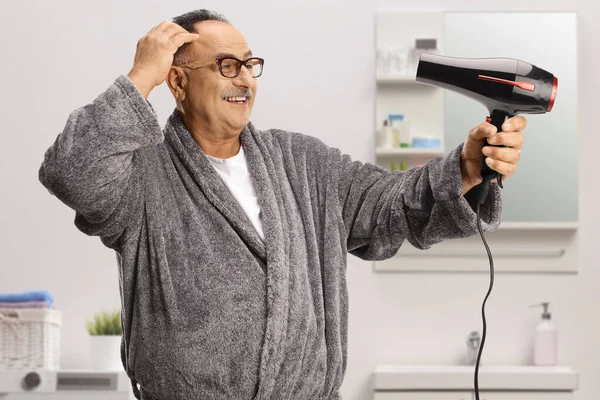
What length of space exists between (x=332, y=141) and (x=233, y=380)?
6.28 ft

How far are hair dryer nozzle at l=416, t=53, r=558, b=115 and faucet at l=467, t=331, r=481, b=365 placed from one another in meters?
1.83

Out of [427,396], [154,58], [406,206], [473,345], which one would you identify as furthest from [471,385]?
[154,58]

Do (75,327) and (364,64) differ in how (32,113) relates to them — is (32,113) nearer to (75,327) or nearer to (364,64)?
(75,327)

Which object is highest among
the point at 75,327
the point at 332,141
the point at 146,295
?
the point at 332,141

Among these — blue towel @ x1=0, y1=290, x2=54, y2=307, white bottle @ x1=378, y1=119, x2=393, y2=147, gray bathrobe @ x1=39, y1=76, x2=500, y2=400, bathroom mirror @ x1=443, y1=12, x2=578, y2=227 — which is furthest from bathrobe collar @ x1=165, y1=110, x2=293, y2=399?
bathroom mirror @ x1=443, y1=12, x2=578, y2=227

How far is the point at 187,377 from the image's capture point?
4.79ft

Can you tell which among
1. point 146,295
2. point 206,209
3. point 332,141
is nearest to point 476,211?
point 206,209

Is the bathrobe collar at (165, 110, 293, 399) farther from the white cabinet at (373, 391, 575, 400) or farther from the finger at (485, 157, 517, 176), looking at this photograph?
the white cabinet at (373, 391, 575, 400)

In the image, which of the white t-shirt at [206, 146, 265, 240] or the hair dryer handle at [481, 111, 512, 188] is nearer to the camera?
the hair dryer handle at [481, 111, 512, 188]

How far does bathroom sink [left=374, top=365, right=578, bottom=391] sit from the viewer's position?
9.45ft

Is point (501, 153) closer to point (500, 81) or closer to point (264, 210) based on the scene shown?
point (500, 81)

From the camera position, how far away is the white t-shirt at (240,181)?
5.30ft

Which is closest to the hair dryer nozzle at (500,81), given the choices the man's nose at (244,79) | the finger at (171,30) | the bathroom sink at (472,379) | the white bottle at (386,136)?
the man's nose at (244,79)

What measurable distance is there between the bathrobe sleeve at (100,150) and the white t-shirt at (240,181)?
218 millimetres
